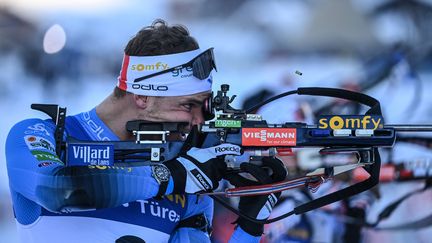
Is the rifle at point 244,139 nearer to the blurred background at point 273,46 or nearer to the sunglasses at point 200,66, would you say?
the sunglasses at point 200,66

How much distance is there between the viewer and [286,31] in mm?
3607

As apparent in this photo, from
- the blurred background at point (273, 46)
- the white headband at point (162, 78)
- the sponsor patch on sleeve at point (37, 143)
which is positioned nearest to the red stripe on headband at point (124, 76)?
the white headband at point (162, 78)

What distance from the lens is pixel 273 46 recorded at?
362cm

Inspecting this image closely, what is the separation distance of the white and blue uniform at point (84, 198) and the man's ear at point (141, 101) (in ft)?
0.41

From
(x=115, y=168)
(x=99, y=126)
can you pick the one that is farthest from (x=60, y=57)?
(x=115, y=168)

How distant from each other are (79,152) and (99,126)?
0.15 meters

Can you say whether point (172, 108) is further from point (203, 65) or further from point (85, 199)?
point (85, 199)

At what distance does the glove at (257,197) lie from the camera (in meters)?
1.94

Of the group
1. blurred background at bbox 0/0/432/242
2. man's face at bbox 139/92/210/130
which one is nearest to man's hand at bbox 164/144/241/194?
man's face at bbox 139/92/210/130

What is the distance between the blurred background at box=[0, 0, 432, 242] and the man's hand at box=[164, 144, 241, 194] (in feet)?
5.78

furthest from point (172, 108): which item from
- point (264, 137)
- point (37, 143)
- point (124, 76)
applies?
point (37, 143)

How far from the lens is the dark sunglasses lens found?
205cm

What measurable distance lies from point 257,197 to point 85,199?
63 centimetres

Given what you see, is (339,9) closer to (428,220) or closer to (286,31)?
(286,31)
